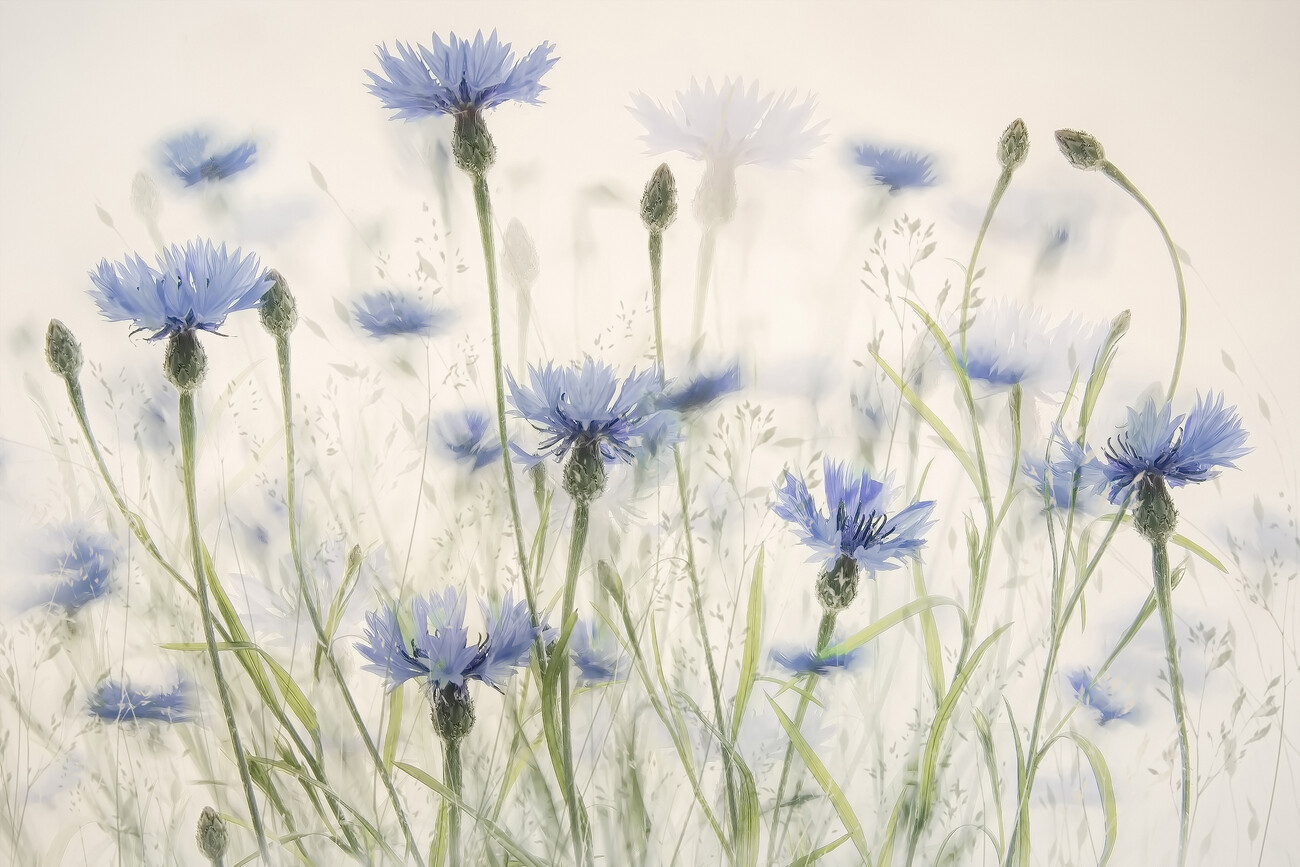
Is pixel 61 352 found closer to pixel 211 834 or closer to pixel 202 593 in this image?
pixel 202 593

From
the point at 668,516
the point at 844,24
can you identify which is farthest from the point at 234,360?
the point at 844,24

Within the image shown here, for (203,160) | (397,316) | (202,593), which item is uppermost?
(203,160)

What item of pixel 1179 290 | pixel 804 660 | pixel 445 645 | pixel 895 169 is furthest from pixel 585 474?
pixel 1179 290

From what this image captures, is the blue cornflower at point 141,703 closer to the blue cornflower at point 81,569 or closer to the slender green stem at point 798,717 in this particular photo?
the blue cornflower at point 81,569

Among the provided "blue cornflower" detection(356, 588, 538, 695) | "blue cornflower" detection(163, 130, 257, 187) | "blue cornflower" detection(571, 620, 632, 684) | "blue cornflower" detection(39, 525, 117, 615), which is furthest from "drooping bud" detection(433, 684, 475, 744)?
"blue cornflower" detection(163, 130, 257, 187)

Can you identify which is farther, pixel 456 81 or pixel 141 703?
pixel 141 703

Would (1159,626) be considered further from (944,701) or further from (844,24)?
(844,24)

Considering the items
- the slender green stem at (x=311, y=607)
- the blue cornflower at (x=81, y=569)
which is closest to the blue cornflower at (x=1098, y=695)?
the slender green stem at (x=311, y=607)
